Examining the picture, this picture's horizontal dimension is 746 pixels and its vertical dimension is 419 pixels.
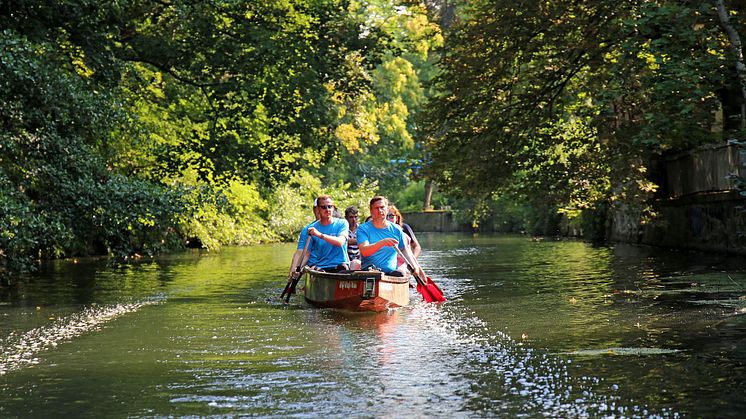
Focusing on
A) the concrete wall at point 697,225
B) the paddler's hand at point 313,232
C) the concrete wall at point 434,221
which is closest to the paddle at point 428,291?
the paddler's hand at point 313,232

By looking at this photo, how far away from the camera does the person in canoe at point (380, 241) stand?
16.1 m

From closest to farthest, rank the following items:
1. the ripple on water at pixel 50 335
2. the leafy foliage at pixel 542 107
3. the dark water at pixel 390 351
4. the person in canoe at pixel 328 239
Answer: the dark water at pixel 390 351 < the ripple on water at pixel 50 335 < the person in canoe at pixel 328 239 < the leafy foliage at pixel 542 107

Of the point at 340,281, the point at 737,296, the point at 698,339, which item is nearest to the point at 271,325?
the point at 340,281

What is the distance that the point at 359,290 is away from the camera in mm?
15836

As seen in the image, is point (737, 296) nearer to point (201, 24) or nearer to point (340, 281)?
point (340, 281)

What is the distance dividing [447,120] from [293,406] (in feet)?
68.5

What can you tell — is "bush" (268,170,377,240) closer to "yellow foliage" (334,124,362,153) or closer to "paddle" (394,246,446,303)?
"yellow foliage" (334,124,362,153)

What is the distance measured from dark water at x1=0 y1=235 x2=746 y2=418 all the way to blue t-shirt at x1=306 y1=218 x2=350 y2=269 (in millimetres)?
816

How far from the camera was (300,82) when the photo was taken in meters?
28.4

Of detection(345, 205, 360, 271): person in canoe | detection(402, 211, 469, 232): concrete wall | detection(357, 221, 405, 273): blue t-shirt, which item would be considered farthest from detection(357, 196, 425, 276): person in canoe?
detection(402, 211, 469, 232): concrete wall

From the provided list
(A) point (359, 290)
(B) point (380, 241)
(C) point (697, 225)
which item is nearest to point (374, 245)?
(B) point (380, 241)

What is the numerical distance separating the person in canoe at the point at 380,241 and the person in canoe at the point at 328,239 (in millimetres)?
616

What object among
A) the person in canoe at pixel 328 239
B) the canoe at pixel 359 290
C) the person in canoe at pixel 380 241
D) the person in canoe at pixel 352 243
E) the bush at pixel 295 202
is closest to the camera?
the canoe at pixel 359 290

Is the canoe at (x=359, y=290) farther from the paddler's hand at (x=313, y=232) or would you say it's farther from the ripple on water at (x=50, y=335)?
the ripple on water at (x=50, y=335)
